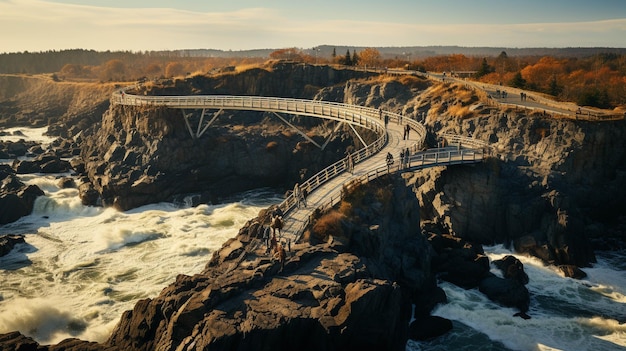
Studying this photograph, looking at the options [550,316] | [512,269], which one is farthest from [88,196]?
[550,316]

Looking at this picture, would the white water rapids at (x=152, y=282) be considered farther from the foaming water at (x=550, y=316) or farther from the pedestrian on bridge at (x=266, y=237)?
the pedestrian on bridge at (x=266, y=237)

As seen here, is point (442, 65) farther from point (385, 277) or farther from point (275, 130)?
point (385, 277)

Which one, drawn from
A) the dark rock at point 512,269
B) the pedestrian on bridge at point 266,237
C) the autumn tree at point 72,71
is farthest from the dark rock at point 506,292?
the autumn tree at point 72,71

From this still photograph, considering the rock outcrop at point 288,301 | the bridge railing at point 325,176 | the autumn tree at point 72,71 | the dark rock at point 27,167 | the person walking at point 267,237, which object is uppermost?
the autumn tree at point 72,71

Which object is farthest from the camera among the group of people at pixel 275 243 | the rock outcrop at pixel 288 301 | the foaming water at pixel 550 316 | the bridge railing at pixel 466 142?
the bridge railing at pixel 466 142

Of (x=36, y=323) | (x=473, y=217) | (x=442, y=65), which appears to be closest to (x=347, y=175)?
(x=473, y=217)

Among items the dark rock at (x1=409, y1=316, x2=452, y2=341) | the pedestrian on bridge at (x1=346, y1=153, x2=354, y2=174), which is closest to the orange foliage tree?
the pedestrian on bridge at (x1=346, y1=153, x2=354, y2=174)
